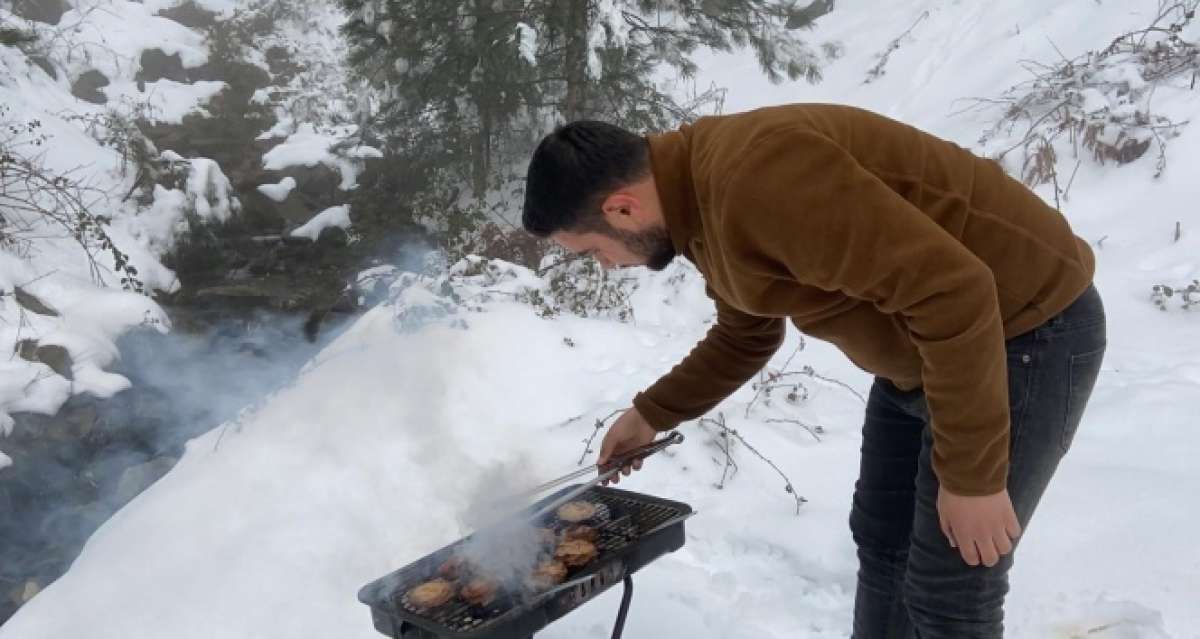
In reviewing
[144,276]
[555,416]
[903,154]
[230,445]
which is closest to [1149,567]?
[903,154]

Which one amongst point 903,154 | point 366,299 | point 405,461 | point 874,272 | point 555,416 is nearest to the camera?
point 874,272

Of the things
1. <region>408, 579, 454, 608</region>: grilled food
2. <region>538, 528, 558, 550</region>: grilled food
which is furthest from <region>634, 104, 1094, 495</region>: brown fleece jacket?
<region>408, 579, 454, 608</region>: grilled food

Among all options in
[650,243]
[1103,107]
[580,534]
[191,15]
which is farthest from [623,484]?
[191,15]

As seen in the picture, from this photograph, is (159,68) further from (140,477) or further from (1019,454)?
(1019,454)

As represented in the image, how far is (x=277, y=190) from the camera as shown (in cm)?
897

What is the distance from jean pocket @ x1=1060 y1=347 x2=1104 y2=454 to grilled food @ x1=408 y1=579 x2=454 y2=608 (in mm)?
1343

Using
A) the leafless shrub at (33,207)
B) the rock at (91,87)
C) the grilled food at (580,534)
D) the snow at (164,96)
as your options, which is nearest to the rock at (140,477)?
the leafless shrub at (33,207)

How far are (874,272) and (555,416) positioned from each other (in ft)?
9.23

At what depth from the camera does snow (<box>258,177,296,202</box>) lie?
895 cm

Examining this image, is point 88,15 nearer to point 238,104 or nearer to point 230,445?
point 238,104

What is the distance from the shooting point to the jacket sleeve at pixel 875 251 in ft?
4.31

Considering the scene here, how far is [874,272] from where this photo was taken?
1338 millimetres

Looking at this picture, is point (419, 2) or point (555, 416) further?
point (419, 2)

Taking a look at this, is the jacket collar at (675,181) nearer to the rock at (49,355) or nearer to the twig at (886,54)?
the rock at (49,355)
